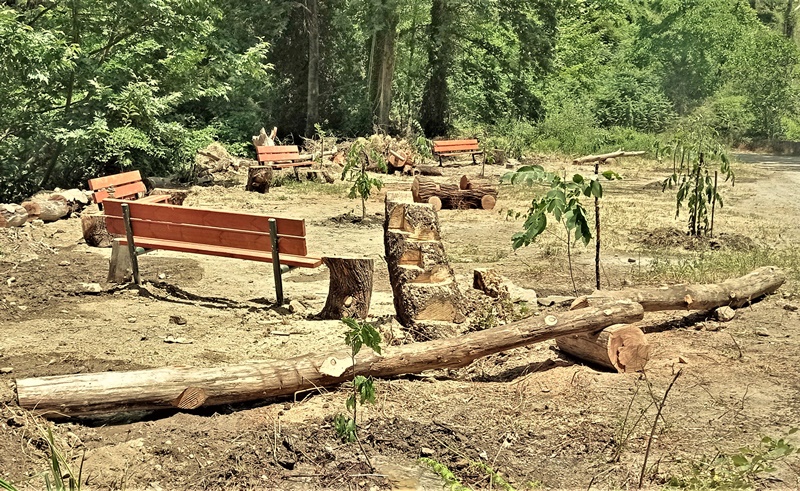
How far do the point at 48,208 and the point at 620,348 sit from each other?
31.6ft

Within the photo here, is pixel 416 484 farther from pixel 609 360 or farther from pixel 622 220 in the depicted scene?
pixel 622 220

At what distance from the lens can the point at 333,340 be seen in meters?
6.43

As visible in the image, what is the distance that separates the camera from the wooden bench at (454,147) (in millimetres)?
23197

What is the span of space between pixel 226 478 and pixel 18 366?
8.08 ft

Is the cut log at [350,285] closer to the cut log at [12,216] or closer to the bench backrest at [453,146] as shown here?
the cut log at [12,216]

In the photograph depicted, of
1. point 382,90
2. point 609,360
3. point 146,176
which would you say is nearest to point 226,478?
point 609,360

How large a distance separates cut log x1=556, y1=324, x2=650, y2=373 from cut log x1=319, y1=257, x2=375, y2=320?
199 cm

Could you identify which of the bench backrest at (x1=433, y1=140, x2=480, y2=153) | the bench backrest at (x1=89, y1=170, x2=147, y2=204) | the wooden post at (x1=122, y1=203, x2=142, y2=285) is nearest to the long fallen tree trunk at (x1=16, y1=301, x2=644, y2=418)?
the wooden post at (x1=122, y1=203, x2=142, y2=285)

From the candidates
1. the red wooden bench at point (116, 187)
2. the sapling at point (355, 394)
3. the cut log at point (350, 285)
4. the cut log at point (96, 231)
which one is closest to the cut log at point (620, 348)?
the sapling at point (355, 394)

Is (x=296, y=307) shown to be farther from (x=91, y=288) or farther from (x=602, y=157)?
(x=602, y=157)

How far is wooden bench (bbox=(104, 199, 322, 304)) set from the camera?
25.0ft

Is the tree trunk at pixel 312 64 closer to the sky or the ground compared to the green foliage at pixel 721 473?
closer to the sky

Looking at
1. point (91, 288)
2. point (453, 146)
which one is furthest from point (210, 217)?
point (453, 146)

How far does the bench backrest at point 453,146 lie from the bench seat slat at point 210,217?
50.1 ft
